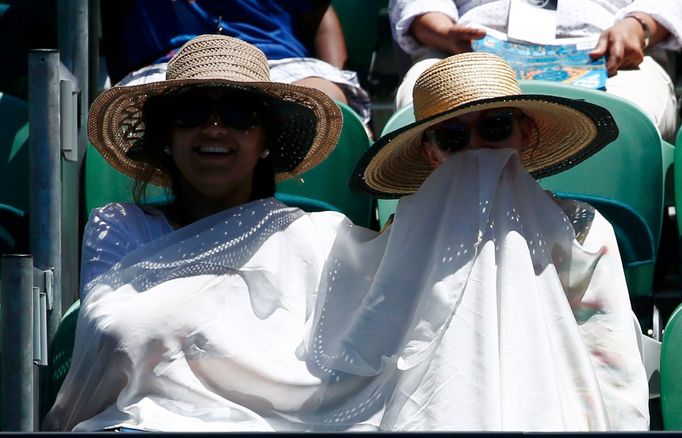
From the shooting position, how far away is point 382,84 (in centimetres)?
449

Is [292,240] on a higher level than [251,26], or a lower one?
lower

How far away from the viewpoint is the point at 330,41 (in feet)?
12.8

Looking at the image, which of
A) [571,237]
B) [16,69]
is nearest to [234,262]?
[571,237]

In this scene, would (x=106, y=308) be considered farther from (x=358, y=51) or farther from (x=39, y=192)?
(x=358, y=51)

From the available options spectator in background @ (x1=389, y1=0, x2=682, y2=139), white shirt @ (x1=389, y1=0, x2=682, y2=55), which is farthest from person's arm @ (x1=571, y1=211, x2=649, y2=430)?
white shirt @ (x1=389, y1=0, x2=682, y2=55)

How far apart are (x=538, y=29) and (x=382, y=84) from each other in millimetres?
852

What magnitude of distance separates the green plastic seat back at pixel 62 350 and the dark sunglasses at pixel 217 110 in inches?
16.5

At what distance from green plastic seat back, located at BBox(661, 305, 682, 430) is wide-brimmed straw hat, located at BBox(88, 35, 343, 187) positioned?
0.77 meters

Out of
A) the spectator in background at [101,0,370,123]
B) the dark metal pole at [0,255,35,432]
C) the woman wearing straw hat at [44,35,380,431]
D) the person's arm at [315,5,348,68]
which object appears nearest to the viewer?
the dark metal pole at [0,255,35,432]

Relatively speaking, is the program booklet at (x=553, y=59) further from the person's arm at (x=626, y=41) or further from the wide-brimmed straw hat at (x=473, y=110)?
the wide-brimmed straw hat at (x=473, y=110)

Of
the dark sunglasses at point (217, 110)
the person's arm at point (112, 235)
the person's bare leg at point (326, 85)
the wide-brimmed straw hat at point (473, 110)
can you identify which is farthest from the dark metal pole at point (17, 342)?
the person's bare leg at point (326, 85)

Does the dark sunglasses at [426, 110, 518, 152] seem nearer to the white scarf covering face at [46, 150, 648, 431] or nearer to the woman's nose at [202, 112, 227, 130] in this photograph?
the white scarf covering face at [46, 150, 648, 431]

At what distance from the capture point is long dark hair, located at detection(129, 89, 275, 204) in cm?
291

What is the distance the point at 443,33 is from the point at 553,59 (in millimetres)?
292
